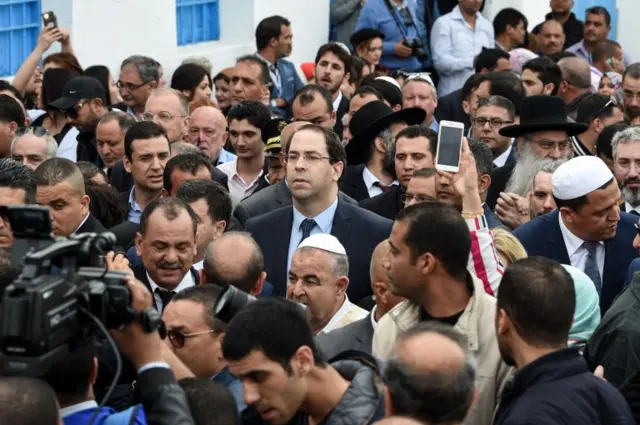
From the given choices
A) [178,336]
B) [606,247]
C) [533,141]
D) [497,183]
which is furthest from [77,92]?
[178,336]

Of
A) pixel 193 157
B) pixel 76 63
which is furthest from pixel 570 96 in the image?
pixel 193 157

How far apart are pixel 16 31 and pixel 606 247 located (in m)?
7.69

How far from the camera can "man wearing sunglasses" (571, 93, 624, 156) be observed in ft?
38.1

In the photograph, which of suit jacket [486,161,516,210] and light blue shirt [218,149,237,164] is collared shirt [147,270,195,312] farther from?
light blue shirt [218,149,237,164]

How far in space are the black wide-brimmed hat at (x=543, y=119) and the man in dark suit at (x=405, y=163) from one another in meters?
1.32

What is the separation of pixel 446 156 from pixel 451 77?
9.87 meters

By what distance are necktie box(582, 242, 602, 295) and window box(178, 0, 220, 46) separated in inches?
333

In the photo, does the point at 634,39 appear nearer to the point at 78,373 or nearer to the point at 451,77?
the point at 451,77

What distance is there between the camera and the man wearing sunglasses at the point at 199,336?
19.0ft

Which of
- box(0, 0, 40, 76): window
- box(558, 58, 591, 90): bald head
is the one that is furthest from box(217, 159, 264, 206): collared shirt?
box(558, 58, 591, 90): bald head

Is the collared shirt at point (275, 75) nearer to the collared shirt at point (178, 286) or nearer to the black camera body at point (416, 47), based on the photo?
the black camera body at point (416, 47)

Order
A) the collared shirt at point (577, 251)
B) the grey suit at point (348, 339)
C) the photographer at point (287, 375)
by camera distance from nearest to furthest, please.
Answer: the photographer at point (287, 375) < the grey suit at point (348, 339) < the collared shirt at point (577, 251)

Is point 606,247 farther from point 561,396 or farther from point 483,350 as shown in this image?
point 561,396

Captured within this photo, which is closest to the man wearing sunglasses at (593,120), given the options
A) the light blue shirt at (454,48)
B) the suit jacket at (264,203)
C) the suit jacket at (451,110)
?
the suit jacket at (451,110)
